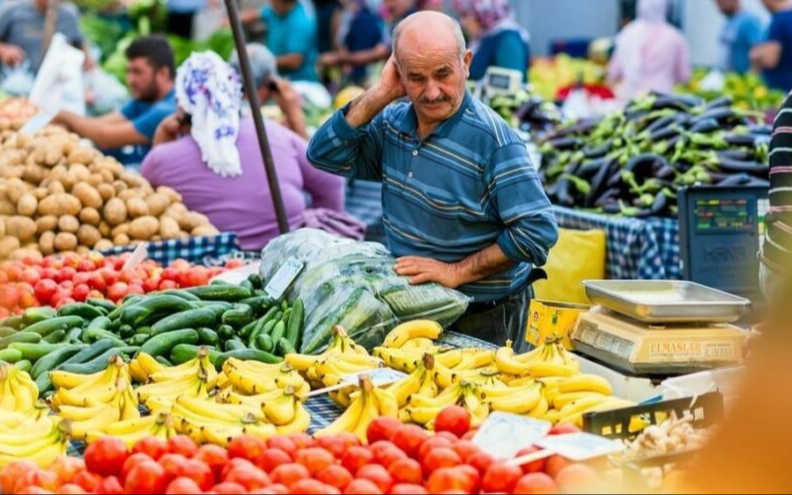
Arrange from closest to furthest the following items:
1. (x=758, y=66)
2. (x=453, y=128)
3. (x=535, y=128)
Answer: (x=453, y=128)
(x=535, y=128)
(x=758, y=66)

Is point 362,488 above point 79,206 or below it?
above

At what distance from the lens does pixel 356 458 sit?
266 centimetres

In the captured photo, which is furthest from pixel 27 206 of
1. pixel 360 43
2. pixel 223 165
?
pixel 360 43

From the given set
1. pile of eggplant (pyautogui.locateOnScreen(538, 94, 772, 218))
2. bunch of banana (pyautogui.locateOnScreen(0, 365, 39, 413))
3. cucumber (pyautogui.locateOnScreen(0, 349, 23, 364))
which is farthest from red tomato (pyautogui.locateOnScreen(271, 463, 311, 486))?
pile of eggplant (pyautogui.locateOnScreen(538, 94, 772, 218))

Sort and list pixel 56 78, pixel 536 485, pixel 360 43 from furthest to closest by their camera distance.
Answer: pixel 360 43 → pixel 56 78 → pixel 536 485

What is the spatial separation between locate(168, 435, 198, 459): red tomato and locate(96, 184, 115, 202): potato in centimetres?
368

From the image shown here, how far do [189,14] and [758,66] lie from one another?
23.2ft

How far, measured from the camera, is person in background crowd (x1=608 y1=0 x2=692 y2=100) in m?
11.9

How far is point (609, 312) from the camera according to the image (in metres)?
3.85

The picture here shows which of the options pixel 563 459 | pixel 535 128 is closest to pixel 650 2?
pixel 535 128

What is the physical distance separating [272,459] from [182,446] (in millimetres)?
218

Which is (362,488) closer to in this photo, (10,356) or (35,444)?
(35,444)

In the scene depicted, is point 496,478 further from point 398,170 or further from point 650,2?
point 650,2

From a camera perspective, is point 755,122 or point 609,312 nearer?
point 609,312
